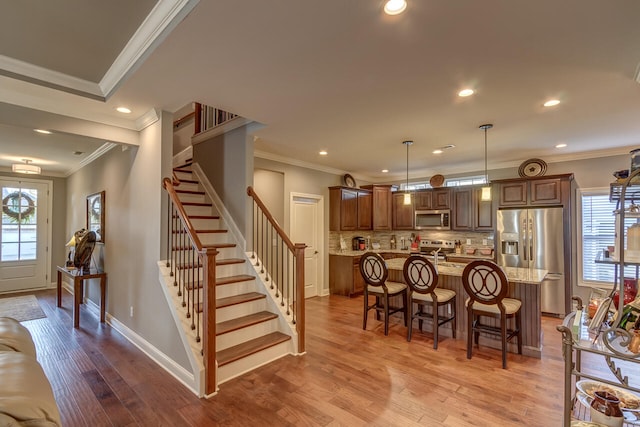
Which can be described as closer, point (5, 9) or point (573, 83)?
point (5, 9)

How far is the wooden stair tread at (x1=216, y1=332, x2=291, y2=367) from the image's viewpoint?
2828mm

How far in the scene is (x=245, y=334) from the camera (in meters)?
3.19

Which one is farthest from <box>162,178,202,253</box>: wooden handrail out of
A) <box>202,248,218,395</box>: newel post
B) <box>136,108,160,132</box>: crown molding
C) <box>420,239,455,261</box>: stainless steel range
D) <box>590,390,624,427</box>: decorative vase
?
<box>420,239,455,261</box>: stainless steel range

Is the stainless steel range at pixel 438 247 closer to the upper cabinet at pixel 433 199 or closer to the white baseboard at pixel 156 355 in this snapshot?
the upper cabinet at pixel 433 199

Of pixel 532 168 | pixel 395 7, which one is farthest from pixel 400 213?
pixel 395 7

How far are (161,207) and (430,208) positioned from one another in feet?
17.2

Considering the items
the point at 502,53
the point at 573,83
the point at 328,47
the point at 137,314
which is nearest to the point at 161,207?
the point at 137,314

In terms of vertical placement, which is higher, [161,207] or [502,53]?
[502,53]

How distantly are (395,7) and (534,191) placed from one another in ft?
15.4

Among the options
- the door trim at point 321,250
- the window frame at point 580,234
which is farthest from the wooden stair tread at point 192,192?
the window frame at point 580,234

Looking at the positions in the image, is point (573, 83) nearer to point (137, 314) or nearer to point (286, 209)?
point (286, 209)

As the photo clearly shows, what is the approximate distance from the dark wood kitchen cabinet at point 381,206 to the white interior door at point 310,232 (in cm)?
139

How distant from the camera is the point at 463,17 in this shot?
177 centimetres

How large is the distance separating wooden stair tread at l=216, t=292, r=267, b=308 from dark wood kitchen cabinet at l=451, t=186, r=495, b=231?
4345 millimetres
